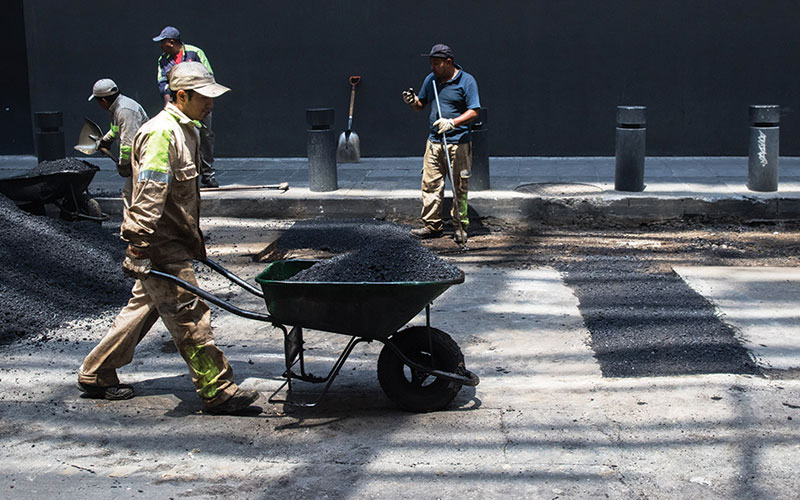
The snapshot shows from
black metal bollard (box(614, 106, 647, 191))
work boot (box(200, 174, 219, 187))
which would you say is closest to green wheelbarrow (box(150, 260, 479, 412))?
black metal bollard (box(614, 106, 647, 191))

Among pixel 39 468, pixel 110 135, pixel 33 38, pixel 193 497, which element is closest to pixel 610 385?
pixel 193 497

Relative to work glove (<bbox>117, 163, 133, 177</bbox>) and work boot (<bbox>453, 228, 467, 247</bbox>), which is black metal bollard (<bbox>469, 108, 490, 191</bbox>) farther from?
work glove (<bbox>117, 163, 133, 177</bbox>)

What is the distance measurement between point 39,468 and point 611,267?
5.29 meters

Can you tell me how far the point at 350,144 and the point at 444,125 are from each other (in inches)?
186

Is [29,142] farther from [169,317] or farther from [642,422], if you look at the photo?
[642,422]

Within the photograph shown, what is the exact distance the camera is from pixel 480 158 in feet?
35.6

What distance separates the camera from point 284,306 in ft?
16.3

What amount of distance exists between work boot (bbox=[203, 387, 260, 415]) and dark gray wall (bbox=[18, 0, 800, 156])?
8991mm

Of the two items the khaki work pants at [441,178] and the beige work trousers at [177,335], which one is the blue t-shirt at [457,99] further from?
the beige work trousers at [177,335]

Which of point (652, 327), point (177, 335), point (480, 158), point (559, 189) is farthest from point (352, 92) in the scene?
point (177, 335)

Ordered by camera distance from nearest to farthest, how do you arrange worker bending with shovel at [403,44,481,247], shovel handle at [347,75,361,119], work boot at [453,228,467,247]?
worker bending with shovel at [403,44,481,247] < work boot at [453,228,467,247] < shovel handle at [347,75,361,119]

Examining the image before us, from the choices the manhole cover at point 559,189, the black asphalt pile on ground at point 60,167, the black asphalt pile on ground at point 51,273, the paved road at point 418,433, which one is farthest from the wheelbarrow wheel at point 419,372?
the manhole cover at point 559,189

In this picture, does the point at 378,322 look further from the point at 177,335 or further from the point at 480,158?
the point at 480,158

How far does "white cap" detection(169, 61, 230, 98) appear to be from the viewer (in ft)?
16.6
